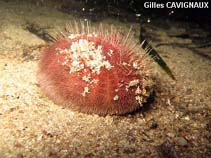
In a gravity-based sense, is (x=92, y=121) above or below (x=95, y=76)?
below

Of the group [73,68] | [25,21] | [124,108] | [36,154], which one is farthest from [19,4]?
[36,154]

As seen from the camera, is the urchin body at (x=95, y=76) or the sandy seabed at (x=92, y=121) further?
the urchin body at (x=95, y=76)

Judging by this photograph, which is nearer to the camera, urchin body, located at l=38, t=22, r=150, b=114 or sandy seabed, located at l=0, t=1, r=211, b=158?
sandy seabed, located at l=0, t=1, r=211, b=158

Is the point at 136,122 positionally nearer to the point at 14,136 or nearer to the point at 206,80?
the point at 14,136

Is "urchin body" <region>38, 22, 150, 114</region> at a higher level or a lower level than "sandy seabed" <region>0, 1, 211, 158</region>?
higher

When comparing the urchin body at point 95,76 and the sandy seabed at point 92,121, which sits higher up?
the urchin body at point 95,76
